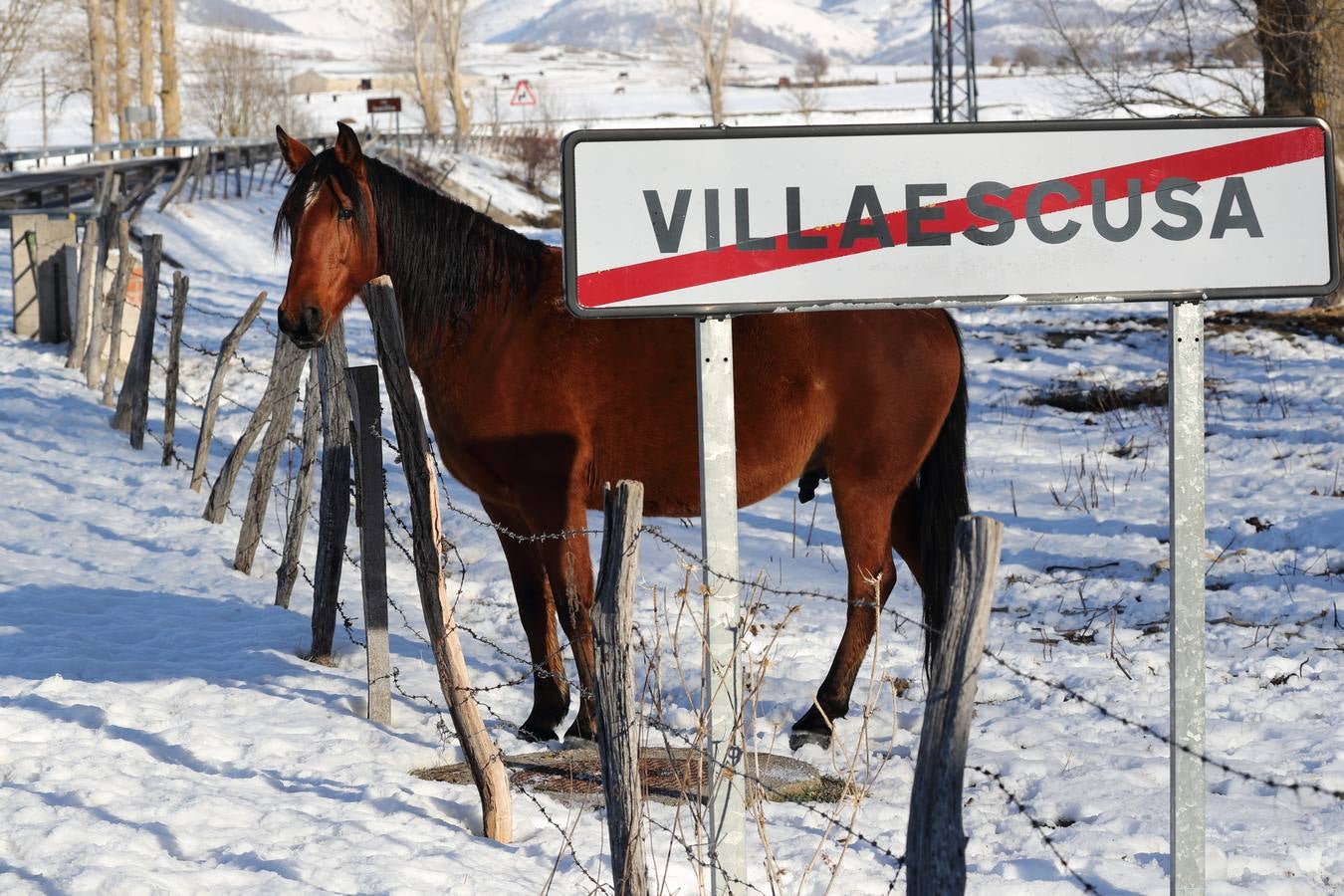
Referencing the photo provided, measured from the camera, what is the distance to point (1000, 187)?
9.12 ft

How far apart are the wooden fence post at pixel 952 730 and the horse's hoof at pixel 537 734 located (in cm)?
283

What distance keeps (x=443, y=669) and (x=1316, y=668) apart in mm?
3599

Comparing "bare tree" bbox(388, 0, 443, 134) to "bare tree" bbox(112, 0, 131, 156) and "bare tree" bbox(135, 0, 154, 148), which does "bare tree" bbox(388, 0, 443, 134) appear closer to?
"bare tree" bbox(135, 0, 154, 148)

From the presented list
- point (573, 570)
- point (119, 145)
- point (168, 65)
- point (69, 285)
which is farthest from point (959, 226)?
point (168, 65)

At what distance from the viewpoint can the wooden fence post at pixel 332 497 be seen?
591 cm

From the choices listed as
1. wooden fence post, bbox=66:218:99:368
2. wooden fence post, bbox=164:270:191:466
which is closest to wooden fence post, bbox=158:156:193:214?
wooden fence post, bbox=66:218:99:368

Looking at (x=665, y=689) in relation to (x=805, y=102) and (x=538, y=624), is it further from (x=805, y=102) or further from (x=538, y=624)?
(x=805, y=102)

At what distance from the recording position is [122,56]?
39219 mm

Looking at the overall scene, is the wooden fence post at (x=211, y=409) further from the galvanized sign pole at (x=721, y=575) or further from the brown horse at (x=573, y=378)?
the galvanized sign pole at (x=721, y=575)

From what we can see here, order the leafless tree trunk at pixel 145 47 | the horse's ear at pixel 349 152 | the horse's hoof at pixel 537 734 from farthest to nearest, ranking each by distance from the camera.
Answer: the leafless tree trunk at pixel 145 47, the horse's hoof at pixel 537 734, the horse's ear at pixel 349 152

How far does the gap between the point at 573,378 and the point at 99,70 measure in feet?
132

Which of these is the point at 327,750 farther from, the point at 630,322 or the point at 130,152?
the point at 130,152

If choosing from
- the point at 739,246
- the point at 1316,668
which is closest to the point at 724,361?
the point at 739,246

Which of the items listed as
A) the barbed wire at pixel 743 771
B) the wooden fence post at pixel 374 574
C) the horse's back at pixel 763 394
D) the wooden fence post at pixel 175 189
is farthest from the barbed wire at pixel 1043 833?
the wooden fence post at pixel 175 189
